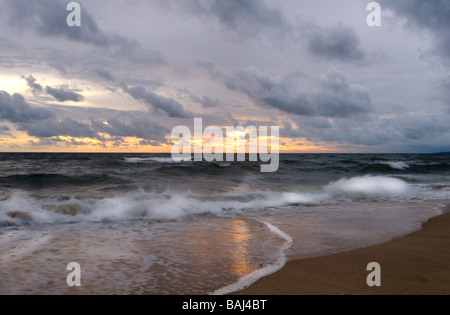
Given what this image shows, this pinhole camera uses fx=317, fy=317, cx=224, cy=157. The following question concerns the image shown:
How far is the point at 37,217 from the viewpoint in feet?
25.7

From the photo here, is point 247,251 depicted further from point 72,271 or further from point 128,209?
point 128,209

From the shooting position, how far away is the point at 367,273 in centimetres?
402

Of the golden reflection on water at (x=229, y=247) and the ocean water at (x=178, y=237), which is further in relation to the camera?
the golden reflection on water at (x=229, y=247)

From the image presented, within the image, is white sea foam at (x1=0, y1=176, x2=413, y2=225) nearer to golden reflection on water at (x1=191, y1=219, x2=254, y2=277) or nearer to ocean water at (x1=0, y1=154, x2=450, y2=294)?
ocean water at (x1=0, y1=154, x2=450, y2=294)

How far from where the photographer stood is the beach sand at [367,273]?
3529mm

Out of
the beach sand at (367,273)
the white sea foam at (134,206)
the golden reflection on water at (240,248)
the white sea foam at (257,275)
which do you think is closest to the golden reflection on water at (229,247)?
the golden reflection on water at (240,248)

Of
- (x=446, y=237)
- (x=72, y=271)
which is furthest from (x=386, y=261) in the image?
(x=72, y=271)

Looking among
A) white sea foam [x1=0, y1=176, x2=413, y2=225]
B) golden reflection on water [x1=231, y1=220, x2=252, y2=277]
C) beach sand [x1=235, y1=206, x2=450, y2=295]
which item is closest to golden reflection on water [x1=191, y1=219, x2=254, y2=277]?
golden reflection on water [x1=231, y1=220, x2=252, y2=277]

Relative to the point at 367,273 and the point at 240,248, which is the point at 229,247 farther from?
the point at 367,273

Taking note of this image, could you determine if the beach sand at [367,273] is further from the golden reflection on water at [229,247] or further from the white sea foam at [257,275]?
the golden reflection on water at [229,247]

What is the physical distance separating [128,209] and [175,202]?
5.00 feet

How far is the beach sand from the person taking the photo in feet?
11.6

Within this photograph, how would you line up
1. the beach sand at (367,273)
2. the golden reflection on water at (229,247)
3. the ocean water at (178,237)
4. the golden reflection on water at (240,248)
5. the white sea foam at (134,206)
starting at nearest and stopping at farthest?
the beach sand at (367,273) → the ocean water at (178,237) → the golden reflection on water at (240,248) → the golden reflection on water at (229,247) → the white sea foam at (134,206)

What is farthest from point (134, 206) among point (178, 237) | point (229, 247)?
point (229, 247)
